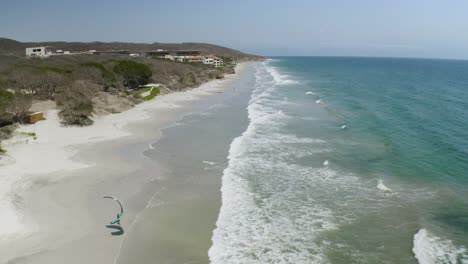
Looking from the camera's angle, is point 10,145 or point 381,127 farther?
point 381,127

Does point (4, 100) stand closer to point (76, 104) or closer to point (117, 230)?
point (76, 104)

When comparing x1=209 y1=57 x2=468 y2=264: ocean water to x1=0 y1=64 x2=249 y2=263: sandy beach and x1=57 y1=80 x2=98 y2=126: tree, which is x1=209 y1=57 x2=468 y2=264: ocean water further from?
x1=57 y1=80 x2=98 y2=126: tree

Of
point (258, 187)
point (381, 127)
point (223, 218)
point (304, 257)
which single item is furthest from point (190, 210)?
point (381, 127)

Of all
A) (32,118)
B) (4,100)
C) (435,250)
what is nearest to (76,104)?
(32,118)

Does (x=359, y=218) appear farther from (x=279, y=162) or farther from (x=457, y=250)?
(x=279, y=162)

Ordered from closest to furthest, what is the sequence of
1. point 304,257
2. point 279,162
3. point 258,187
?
point 304,257 < point 258,187 < point 279,162

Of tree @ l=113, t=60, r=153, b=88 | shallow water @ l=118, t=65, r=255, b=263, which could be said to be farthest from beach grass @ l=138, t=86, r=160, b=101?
shallow water @ l=118, t=65, r=255, b=263
